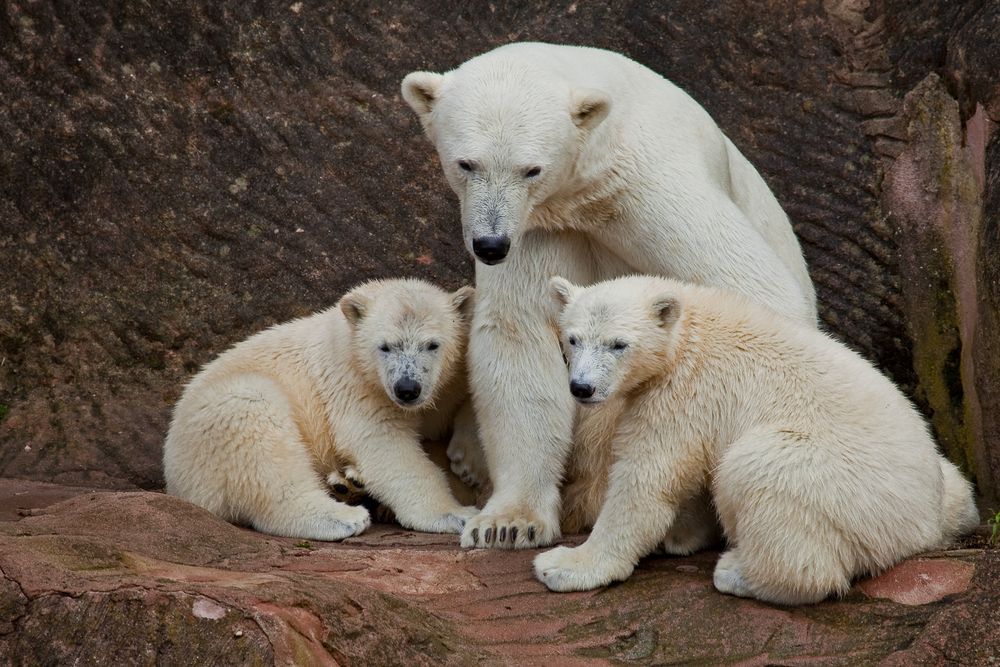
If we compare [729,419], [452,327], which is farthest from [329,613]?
[452,327]

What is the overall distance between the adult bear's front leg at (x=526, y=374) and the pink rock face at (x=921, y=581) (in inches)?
63.2

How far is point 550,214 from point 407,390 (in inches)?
44.6

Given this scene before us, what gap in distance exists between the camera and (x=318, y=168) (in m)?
8.52

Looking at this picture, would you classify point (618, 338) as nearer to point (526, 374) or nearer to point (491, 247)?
point (491, 247)

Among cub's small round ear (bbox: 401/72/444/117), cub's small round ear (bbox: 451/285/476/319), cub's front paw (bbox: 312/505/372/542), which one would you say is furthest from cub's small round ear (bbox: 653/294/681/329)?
cub's front paw (bbox: 312/505/372/542)

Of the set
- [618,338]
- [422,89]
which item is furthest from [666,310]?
[422,89]

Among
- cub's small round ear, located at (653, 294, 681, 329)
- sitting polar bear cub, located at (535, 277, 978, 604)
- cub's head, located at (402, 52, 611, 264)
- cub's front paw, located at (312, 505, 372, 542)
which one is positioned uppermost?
cub's head, located at (402, 52, 611, 264)

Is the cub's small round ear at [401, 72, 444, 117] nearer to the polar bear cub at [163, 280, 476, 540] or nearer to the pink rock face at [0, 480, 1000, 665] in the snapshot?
the polar bear cub at [163, 280, 476, 540]

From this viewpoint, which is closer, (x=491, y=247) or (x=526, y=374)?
(x=491, y=247)

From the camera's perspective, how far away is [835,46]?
340 inches

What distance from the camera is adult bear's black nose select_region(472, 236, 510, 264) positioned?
5.34m

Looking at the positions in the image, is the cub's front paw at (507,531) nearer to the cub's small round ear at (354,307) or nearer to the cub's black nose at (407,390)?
the cub's black nose at (407,390)

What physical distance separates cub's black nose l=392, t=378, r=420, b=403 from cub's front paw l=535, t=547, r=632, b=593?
1409mm

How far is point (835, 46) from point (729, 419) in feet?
14.4
